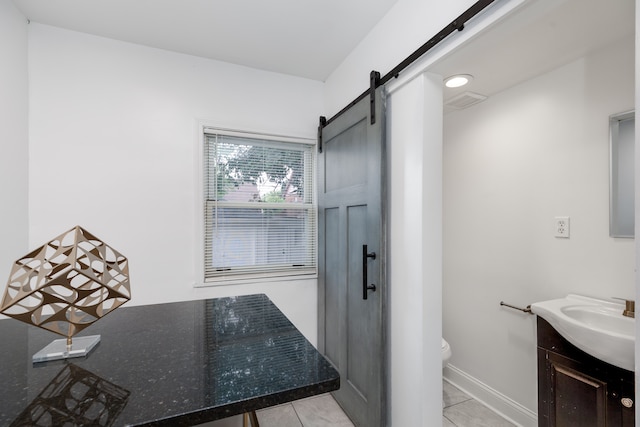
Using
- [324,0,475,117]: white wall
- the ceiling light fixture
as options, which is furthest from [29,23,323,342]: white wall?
the ceiling light fixture

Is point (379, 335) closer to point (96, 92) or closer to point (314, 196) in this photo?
point (314, 196)

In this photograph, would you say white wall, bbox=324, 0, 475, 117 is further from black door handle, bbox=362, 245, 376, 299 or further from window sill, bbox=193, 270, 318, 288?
window sill, bbox=193, 270, 318, 288

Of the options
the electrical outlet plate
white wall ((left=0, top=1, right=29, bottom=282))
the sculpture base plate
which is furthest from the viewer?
the electrical outlet plate

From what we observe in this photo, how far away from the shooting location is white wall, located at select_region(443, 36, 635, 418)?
164 centimetres

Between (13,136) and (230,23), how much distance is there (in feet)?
4.63

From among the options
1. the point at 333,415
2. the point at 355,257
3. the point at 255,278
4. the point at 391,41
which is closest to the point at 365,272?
the point at 355,257

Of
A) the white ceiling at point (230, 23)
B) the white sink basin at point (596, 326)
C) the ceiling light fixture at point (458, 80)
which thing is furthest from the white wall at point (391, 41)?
the white sink basin at point (596, 326)

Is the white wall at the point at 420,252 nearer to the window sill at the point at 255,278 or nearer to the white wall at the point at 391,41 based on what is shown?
the white wall at the point at 391,41

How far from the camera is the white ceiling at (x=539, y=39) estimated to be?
114cm

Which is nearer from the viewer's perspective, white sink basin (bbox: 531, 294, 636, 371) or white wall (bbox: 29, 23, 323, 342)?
white sink basin (bbox: 531, 294, 636, 371)

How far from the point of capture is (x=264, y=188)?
2.38 metres

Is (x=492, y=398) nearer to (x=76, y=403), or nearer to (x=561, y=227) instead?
(x=561, y=227)

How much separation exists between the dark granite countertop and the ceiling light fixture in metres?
1.79

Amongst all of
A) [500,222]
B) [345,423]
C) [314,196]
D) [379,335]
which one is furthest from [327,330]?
[500,222]
